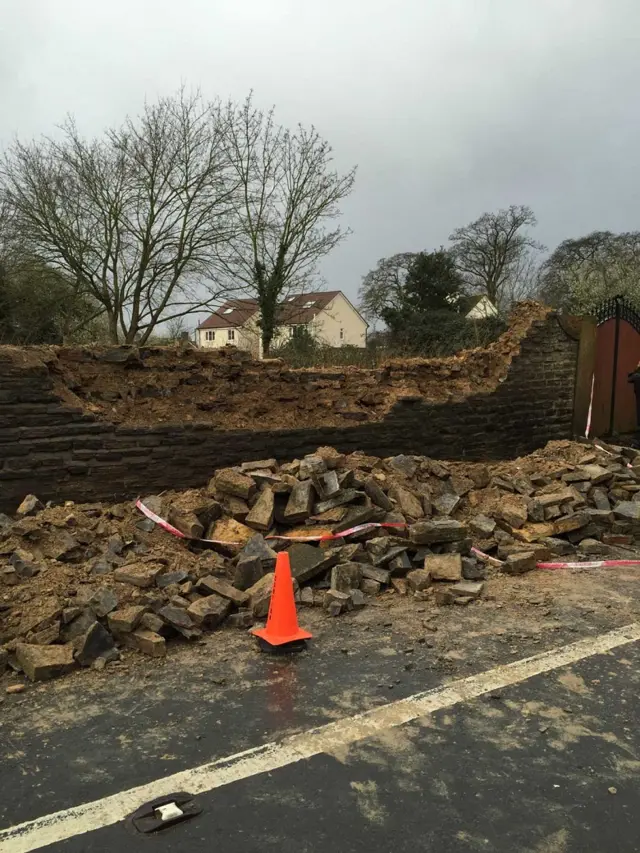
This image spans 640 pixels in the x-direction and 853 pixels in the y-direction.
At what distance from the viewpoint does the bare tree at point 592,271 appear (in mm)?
28922

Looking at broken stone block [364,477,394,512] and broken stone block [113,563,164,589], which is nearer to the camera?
broken stone block [113,563,164,589]

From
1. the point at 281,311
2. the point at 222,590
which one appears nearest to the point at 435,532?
the point at 222,590

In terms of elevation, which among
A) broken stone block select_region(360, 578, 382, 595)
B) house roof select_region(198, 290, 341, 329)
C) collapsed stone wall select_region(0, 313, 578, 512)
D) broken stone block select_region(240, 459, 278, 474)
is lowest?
broken stone block select_region(360, 578, 382, 595)

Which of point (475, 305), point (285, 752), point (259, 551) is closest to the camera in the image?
point (285, 752)

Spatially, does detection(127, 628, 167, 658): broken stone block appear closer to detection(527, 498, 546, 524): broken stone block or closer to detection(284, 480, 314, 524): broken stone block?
detection(284, 480, 314, 524): broken stone block

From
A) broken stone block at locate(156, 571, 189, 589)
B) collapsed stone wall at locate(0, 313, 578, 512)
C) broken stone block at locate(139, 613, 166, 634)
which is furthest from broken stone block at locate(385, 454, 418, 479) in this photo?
broken stone block at locate(139, 613, 166, 634)

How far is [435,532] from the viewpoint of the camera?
6074 mm

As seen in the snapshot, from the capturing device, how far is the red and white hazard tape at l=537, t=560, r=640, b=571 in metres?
6.33

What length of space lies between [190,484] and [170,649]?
3.30m

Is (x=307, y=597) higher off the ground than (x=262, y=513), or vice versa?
(x=262, y=513)

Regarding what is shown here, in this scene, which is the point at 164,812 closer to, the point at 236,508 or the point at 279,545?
the point at 279,545

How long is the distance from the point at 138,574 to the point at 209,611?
78cm

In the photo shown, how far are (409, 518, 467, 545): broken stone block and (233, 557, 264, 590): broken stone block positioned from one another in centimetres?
159

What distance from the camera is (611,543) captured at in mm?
7094
